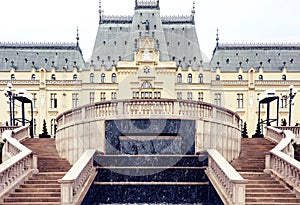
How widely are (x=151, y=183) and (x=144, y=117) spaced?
10.0 ft

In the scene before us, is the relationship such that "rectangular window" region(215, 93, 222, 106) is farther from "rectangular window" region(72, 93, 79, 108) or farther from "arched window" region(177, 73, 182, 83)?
"rectangular window" region(72, 93, 79, 108)

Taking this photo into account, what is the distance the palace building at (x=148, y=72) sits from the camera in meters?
66.2

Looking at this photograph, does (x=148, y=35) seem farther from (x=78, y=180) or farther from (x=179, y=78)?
(x=78, y=180)

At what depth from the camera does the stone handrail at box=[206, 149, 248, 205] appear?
1255 cm

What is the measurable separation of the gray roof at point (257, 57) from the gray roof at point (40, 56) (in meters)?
24.6

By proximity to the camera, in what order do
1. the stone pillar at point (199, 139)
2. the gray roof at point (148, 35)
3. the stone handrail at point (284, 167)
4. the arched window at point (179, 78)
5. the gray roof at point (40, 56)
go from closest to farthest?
the stone handrail at point (284, 167), the stone pillar at point (199, 139), the arched window at point (179, 78), the gray roof at point (148, 35), the gray roof at point (40, 56)

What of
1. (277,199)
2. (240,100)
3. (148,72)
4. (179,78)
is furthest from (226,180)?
(240,100)

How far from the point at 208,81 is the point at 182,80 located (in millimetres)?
4391

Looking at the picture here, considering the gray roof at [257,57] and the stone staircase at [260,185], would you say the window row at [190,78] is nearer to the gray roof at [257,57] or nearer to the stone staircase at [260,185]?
the gray roof at [257,57]

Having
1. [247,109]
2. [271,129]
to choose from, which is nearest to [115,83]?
[247,109]

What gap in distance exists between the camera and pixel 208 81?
68.4m

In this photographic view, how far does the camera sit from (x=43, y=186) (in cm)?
1445

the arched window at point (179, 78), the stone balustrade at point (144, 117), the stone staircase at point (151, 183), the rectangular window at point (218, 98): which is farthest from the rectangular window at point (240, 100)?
the stone staircase at point (151, 183)

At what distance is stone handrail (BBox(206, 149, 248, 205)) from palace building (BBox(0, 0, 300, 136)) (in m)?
49.1
